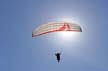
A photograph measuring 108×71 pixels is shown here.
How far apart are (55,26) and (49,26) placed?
0.32 m

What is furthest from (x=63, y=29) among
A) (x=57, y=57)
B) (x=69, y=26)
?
(x=57, y=57)

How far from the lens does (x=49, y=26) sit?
15.4 metres

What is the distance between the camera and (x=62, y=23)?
15.6 m

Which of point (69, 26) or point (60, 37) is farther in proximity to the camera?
point (60, 37)

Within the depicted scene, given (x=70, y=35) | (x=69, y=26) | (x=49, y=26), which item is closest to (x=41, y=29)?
(x=49, y=26)

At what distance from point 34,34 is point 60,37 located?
2588 millimetres

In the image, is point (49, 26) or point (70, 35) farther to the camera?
point (70, 35)

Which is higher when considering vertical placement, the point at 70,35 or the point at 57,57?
the point at 70,35

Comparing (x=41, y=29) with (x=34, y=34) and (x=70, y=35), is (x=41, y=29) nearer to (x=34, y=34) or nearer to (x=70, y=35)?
(x=34, y=34)

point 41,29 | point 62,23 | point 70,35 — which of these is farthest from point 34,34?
point 70,35

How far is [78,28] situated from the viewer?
1542 cm

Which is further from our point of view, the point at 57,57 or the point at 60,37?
the point at 60,37

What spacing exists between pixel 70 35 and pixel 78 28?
2.41m

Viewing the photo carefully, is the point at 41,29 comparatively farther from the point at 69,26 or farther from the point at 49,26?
the point at 69,26
